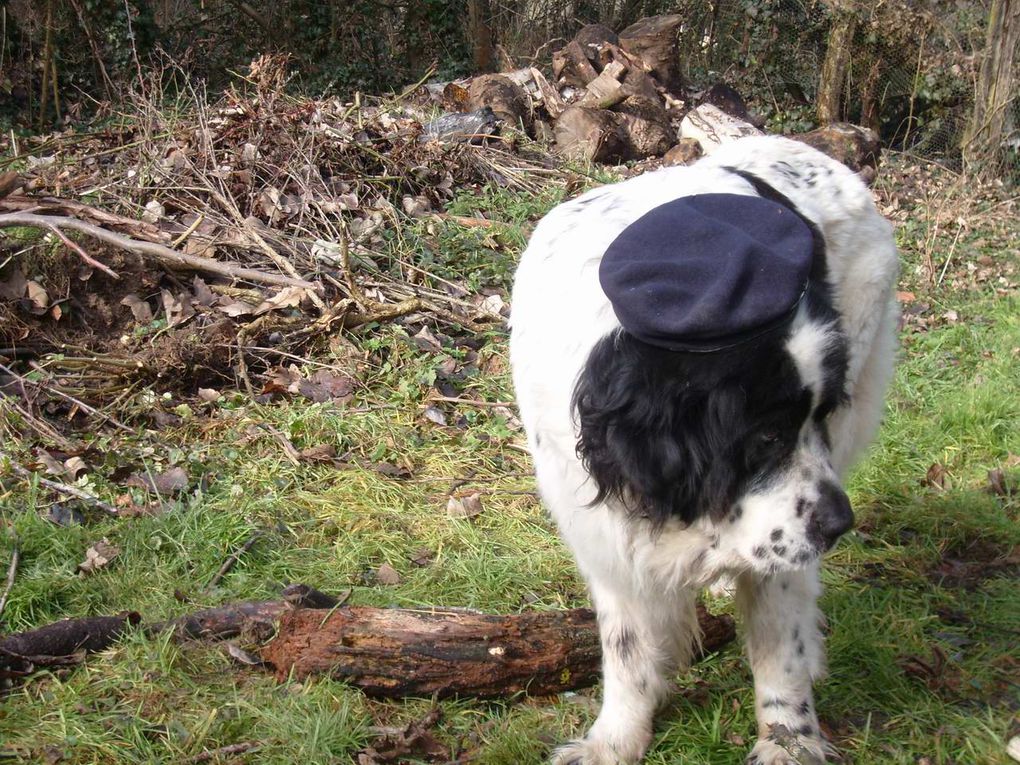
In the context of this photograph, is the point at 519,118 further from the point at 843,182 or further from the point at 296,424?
the point at 843,182

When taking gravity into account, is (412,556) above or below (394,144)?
below

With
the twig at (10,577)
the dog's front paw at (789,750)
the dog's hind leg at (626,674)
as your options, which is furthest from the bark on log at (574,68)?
the dog's front paw at (789,750)

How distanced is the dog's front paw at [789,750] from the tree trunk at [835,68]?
31.9 feet

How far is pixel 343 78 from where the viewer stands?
45.1 feet

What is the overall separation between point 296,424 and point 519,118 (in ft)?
17.9

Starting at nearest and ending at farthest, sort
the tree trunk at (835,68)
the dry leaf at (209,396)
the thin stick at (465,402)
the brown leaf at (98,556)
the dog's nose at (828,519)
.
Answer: the dog's nose at (828,519) → the brown leaf at (98,556) → the dry leaf at (209,396) → the thin stick at (465,402) → the tree trunk at (835,68)

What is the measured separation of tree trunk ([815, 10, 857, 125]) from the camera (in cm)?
1107

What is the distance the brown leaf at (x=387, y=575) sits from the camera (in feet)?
12.9

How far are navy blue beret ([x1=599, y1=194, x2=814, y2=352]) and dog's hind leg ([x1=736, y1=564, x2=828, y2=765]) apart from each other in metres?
0.99

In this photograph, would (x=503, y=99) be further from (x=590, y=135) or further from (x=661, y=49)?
(x=661, y=49)

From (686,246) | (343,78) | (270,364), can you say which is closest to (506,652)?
(686,246)

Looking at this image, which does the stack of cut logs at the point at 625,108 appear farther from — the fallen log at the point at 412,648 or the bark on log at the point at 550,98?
the fallen log at the point at 412,648

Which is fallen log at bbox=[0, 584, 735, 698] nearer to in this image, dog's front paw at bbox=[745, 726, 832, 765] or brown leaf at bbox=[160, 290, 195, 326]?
dog's front paw at bbox=[745, 726, 832, 765]

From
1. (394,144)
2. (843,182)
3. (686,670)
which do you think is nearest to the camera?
(686,670)
